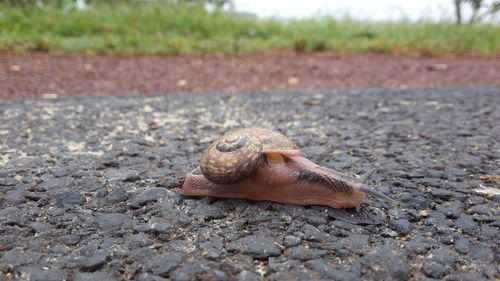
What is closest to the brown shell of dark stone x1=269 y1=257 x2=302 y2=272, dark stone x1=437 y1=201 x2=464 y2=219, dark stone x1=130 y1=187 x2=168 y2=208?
dark stone x1=130 y1=187 x2=168 y2=208

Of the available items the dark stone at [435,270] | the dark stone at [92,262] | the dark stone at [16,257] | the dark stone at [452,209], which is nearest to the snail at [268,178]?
the dark stone at [452,209]

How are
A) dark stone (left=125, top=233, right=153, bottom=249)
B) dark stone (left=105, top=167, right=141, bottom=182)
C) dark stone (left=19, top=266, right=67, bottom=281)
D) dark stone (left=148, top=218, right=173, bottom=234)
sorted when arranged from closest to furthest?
dark stone (left=19, top=266, right=67, bottom=281) → dark stone (left=125, top=233, right=153, bottom=249) → dark stone (left=148, top=218, right=173, bottom=234) → dark stone (left=105, top=167, right=141, bottom=182)

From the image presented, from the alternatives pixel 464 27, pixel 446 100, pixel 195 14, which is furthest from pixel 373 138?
pixel 464 27

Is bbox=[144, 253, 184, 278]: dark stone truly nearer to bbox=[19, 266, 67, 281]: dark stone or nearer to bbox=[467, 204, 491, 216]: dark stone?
bbox=[19, 266, 67, 281]: dark stone

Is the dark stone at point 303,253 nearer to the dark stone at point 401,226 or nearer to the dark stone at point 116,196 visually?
the dark stone at point 401,226

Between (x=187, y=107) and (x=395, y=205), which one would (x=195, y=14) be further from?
(x=395, y=205)

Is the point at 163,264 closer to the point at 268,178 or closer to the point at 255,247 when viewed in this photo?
the point at 255,247

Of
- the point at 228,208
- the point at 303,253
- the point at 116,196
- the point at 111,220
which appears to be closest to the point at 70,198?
the point at 116,196
